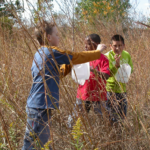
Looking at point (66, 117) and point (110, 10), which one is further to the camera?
point (110, 10)

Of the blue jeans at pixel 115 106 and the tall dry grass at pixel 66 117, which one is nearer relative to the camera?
the tall dry grass at pixel 66 117

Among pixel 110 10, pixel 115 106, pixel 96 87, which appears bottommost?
pixel 115 106

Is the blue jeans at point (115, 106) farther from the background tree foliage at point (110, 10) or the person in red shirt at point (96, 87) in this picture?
the background tree foliage at point (110, 10)

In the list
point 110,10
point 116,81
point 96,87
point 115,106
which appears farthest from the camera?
point 110,10

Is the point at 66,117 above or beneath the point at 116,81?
beneath

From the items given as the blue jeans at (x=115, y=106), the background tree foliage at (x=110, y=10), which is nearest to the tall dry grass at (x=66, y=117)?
the blue jeans at (x=115, y=106)

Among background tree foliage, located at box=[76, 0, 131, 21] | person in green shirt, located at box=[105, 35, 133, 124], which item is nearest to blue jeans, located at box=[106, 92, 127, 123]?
person in green shirt, located at box=[105, 35, 133, 124]

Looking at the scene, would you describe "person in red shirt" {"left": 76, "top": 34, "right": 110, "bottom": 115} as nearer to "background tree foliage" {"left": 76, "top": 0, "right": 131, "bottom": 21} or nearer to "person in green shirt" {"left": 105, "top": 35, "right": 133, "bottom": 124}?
"person in green shirt" {"left": 105, "top": 35, "right": 133, "bottom": 124}

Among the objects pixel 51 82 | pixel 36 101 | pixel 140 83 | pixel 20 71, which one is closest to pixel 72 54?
pixel 51 82

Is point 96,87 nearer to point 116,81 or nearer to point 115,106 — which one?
point 116,81

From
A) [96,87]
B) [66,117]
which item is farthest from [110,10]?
[66,117]

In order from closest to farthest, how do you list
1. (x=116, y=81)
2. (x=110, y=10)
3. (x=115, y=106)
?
(x=115, y=106), (x=116, y=81), (x=110, y=10)

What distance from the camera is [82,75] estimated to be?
46.4 inches

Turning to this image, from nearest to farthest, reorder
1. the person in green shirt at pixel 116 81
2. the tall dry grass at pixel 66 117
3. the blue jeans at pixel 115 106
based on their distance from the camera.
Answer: the tall dry grass at pixel 66 117
the blue jeans at pixel 115 106
the person in green shirt at pixel 116 81
